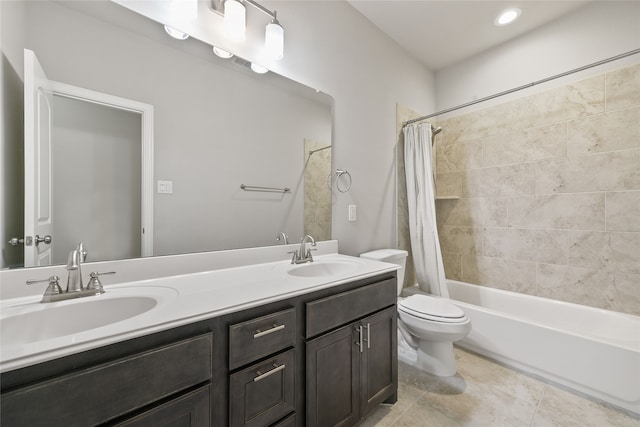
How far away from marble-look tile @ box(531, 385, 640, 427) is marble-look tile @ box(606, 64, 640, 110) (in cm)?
197

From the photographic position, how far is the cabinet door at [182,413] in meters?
0.69

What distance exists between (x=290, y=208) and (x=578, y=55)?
8.36 ft

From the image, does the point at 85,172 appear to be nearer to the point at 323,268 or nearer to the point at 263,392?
the point at 263,392

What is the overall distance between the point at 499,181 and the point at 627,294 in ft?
3.79

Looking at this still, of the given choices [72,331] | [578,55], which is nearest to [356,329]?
[72,331]

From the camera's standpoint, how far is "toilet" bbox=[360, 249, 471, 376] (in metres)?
1.65

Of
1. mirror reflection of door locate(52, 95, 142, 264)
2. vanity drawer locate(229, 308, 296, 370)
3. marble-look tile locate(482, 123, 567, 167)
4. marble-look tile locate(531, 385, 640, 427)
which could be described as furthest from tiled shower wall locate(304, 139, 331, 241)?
marble-look tile locate(482, 123, 567, 167)

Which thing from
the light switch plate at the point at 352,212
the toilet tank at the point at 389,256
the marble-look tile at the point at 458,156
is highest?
the marble-look tile at the point at 458,156

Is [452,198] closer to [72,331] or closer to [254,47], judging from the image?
[254,47]

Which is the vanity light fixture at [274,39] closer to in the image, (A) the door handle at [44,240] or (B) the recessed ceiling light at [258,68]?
(B) the recessed ceiling light at [258,68]

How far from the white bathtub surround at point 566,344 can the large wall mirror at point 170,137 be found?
1.48 metres

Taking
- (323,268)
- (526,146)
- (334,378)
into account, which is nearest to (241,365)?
(334,378)

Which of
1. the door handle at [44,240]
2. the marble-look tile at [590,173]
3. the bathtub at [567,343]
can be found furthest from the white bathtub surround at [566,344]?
the door handle at [44,240]

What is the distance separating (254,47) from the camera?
4.99 feet
